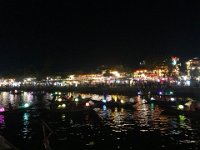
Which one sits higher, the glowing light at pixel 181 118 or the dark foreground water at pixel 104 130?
the glowing light at pixel 181 118

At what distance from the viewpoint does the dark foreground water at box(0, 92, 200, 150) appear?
33.4 meters

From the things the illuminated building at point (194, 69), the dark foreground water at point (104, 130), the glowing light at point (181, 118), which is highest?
the illuminated building at point (194, 69)

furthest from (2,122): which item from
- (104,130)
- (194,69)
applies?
(194,69)

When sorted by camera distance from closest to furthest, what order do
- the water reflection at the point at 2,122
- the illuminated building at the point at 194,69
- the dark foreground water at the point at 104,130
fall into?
the dark foreground water at the point at 104,130, the water reflection at the point at 2,122, the illuminated building at the point at 194,69

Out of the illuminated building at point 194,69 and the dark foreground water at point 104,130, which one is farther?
the illuminated building at point 194,69

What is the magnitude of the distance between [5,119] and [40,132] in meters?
13.3

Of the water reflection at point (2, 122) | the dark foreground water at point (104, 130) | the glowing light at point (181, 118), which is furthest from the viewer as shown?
the glowing light at point (181, 118)

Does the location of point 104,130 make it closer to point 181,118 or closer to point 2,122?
point 181,118

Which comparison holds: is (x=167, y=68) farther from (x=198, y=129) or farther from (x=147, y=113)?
(x=198, y=129)

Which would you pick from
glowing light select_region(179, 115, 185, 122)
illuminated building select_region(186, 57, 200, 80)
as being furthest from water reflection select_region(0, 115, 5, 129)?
illuminated building select_region(186, 57, 200, 80)

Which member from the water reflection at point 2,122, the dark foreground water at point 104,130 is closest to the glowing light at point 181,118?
the dark foreground water at point 104,130

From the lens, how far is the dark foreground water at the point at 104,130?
109 feet

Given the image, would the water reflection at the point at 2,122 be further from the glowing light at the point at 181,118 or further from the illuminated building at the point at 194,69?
the illuminated building at the point at 194,69

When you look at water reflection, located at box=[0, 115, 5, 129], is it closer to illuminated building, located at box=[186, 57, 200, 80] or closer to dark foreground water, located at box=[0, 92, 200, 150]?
dark foreground water, located at box=[0, 92, 200, 150]
